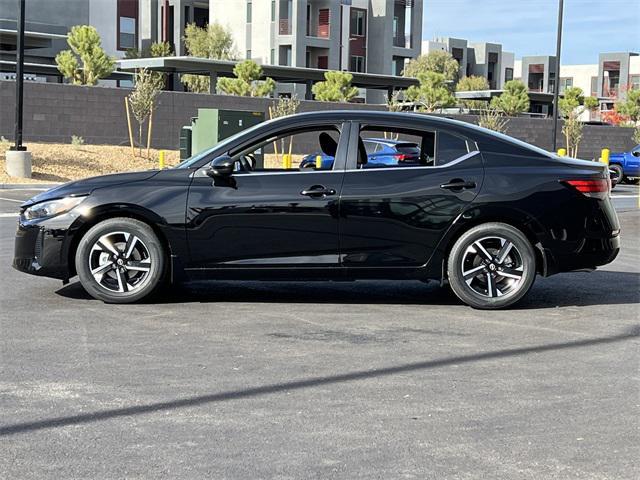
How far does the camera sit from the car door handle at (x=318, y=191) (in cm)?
844

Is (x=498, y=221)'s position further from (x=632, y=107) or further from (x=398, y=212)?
(x=632, y=107)

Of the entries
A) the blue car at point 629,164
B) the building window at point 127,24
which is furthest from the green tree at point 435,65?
the blue car at point 629,164

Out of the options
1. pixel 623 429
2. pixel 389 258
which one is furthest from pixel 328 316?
pixel 623 429

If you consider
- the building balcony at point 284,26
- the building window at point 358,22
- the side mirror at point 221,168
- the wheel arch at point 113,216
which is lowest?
the wheel arch at point 113,216

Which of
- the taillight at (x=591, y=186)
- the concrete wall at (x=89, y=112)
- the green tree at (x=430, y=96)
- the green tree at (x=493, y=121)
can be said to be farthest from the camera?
the green tree at (x=430, y=96)

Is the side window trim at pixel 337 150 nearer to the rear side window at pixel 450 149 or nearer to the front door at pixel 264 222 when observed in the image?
the front door at pixel 264 222

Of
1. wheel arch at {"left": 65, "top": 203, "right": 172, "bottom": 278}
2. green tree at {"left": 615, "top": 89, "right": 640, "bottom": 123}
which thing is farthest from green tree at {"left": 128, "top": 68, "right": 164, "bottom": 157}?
green tree at {"left": 615, "top": 89, "right": 640, "bottom": 123}

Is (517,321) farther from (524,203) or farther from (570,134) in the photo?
(570,134)

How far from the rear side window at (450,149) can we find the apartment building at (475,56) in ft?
317

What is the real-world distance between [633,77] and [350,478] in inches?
4610

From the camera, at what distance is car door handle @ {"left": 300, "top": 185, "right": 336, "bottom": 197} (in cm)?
844

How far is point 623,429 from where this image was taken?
5160mm

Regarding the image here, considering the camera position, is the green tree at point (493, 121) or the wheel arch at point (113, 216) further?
the green tree at point (493, 121)

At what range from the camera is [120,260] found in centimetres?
852
